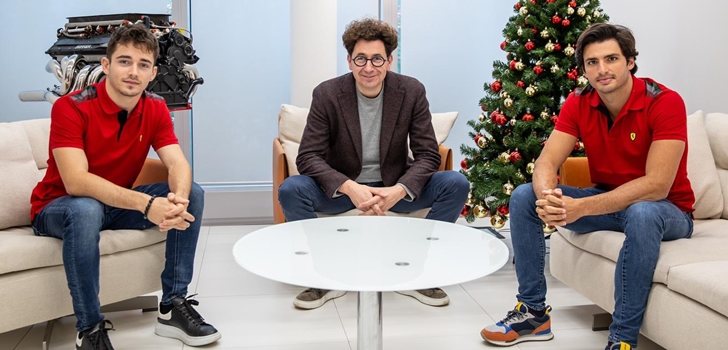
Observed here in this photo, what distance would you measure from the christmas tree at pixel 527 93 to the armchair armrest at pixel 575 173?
26.2 inches

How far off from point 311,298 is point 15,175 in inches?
52.0

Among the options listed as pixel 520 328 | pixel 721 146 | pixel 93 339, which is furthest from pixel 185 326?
pixel 721 146

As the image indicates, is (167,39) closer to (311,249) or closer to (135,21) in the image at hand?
(135,21)

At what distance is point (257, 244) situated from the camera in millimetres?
2502

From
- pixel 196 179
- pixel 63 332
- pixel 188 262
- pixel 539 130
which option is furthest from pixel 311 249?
pixel 196 179

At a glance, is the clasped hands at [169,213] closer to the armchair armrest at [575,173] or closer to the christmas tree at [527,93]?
the armchair armrest at [575,173]

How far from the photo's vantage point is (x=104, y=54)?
369 cm

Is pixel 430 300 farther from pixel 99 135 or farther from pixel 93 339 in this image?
pixel 99 135

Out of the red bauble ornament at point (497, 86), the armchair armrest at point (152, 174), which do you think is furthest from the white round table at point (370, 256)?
the red bauble ornament at point (497, 86)

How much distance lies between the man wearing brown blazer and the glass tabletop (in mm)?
626

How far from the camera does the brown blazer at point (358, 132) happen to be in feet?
11.9

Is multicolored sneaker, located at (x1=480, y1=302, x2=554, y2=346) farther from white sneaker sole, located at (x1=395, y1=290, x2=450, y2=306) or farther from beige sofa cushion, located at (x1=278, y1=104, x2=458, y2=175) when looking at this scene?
beige sofa cushion, located at (x1=278, y1=104, x2=458, y2=175)

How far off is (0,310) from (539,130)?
2684mm

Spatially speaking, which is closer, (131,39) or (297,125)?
(131,39)
